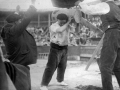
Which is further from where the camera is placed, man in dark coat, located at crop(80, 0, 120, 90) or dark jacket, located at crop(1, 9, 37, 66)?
man in dark coat, located at crop(80, 0, 120, 90)

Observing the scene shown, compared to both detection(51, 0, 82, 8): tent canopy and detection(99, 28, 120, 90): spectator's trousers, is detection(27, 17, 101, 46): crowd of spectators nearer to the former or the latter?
detection(99, 28, 120, 90): spectator's trousers

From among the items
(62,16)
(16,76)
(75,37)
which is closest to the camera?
(16,76)

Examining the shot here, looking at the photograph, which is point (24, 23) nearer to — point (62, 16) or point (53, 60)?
point (53, 60)

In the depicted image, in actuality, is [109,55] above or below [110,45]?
below

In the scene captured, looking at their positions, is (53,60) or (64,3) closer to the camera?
(64,3)

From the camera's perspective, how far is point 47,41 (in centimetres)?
1489

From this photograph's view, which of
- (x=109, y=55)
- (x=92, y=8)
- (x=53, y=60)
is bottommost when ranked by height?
(x=53, y=60)

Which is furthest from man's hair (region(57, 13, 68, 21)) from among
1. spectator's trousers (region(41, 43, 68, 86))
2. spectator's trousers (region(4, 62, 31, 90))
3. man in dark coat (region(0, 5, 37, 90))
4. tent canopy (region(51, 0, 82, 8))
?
spectator's trousers (region(4, 62, 31, 90))

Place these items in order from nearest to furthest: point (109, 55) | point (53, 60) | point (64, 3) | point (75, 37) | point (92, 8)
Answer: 1. point (64, 3)
2. point (92, 8)
3. point (109, 55)
4. point (53, 60)
5. point (75, 37)

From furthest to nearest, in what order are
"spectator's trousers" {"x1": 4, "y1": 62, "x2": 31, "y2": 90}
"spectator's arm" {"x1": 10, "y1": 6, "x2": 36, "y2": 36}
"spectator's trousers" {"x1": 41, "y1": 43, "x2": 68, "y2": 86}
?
"spectator's trousers" {"x1": 41, "y1": 43, "x2": 68, "y2": 86}
"spectator's arm" {"x1": 10, "y1": 6, "x2": 36, "y2": 36}
"spectator's trousers" {"x1": 4, "y1": 62, "x2": 31, "y2": 90}

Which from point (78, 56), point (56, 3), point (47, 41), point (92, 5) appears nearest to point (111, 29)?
point (92, 5)

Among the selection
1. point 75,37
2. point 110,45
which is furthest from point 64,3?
point 75,37

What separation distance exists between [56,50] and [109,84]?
6.06 feet

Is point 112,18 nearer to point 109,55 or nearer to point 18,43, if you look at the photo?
point 109,55
